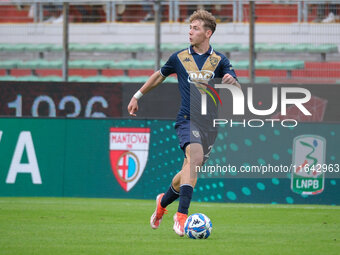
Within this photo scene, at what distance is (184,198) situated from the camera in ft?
23.1

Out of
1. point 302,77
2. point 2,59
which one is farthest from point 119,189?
point 2,59

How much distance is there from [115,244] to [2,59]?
35.1 ft

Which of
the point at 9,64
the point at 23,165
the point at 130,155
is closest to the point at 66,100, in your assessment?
the point at 23,165

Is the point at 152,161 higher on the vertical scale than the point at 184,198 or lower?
lower

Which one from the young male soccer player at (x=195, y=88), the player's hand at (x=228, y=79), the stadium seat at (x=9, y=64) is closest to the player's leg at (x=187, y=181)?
the young male soccer player at (x=195, y=88)

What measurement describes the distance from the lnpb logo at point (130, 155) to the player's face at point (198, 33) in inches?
200

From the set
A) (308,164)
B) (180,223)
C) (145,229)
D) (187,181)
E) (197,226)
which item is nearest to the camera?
(197,226)

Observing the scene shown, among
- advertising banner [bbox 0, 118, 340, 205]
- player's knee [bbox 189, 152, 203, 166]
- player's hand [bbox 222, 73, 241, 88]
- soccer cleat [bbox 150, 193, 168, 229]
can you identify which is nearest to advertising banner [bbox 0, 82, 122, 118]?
advertising banner [bbox 0, 118, 340, 205]

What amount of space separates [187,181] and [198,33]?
4.92ft

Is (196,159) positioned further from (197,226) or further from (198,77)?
(198,77)

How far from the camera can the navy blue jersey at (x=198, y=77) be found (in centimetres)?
727

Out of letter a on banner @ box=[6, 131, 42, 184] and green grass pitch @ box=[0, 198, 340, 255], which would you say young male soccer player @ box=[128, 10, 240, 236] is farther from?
letter a on banner @ box=[6, 131, 42, 184]

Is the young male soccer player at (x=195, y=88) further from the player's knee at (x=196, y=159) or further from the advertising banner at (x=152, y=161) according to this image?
the advertising banner at (x=152, y=161)

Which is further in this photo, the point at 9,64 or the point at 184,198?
the point at 9,64
